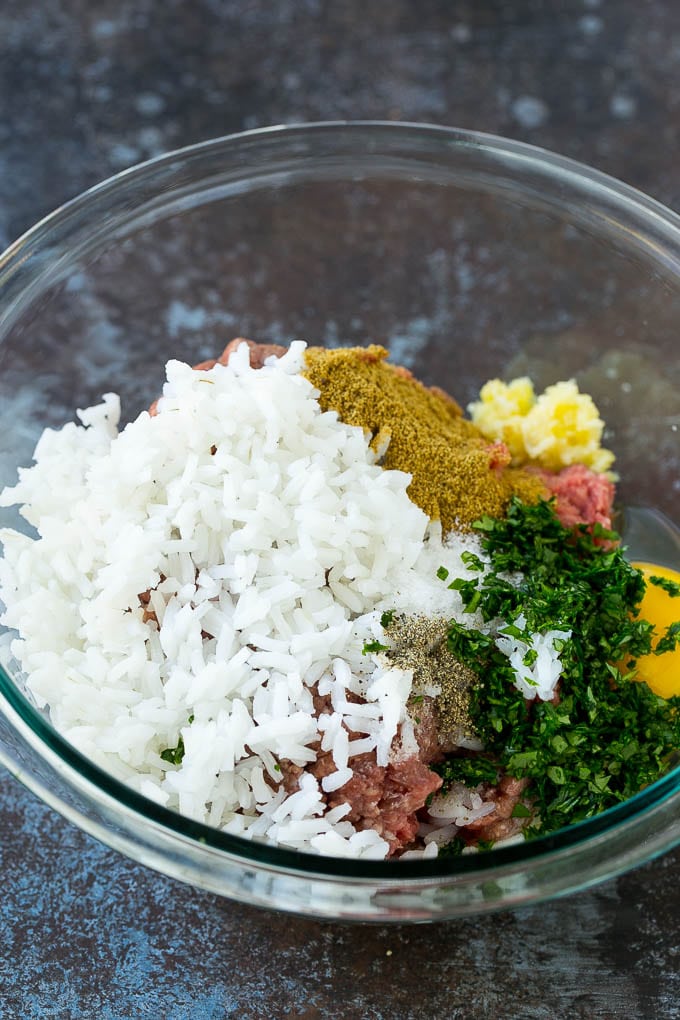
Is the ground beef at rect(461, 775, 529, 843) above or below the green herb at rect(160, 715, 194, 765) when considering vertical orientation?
above

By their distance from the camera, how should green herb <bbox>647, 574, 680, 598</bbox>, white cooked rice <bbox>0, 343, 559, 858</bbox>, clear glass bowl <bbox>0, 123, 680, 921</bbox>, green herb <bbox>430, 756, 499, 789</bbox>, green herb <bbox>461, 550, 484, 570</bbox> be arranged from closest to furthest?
white cooked rice <bbox>0, 343, 559, 858</bbox>, green herb <bbox>430, 756, 499, 789</bbox>, green herb <bbox>461, 550, 484, 570</bbox>, green herb <bbox>647, 574, 680, 598</bbox>, clear glass bowl <bbox>0, 123, 680, 921</bbox>

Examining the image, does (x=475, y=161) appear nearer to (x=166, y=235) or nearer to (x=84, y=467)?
(x=166, y=235)

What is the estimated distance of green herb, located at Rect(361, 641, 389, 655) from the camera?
1.87 meters

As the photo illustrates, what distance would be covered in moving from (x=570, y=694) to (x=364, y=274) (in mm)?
1428

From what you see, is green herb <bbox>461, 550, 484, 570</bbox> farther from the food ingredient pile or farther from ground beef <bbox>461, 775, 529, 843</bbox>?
ground beef <bbox>461, 775, 529, 843</bbox>

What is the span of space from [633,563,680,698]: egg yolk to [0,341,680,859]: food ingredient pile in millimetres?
11

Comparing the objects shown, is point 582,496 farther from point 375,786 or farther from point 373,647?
point 375,786

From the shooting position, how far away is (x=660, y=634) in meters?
2.18

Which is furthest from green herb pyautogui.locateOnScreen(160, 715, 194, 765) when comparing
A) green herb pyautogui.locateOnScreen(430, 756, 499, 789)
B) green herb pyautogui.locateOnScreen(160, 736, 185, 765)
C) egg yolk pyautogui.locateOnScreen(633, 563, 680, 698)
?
egg yolk pyautogui.locateOnScreen(633, 563, 680, 698)

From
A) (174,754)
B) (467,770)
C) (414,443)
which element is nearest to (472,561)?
(414,443)

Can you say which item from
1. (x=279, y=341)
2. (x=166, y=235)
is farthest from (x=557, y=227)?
(x=166, y=235)

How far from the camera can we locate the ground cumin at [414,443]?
213 cm

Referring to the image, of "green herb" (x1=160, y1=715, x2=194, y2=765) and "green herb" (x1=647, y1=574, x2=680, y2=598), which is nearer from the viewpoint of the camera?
"green herb" (x1=160, y1=715, x2=194, y2=765)

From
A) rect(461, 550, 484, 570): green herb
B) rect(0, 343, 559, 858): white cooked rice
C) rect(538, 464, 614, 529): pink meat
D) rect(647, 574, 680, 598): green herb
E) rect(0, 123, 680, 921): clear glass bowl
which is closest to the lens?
rect(0, 343, 559, 858): white cooked rice
